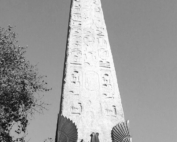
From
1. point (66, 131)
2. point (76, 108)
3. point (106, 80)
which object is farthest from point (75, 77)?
point (66, 131)

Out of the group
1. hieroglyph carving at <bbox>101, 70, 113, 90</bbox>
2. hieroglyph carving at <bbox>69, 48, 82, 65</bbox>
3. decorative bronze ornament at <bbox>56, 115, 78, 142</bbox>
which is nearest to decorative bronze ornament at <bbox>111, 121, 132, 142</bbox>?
decorative bronze ornament at <bbox>56, 115, 78, 142</bbox>

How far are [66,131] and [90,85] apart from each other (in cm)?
122

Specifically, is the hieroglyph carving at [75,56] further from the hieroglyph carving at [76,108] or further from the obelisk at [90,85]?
the hieroglyph carving at [76,108]

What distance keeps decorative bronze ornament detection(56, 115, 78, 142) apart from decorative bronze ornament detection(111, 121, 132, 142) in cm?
70

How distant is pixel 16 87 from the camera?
6391mm

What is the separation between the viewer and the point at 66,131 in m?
4.11

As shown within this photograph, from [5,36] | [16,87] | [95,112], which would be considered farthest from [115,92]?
[5,36]

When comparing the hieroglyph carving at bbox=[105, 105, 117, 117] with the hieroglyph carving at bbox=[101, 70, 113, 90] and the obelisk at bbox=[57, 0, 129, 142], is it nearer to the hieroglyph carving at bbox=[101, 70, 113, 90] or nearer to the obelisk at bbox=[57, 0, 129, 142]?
the obelisk at bbox=[57, 0, 129, 142]

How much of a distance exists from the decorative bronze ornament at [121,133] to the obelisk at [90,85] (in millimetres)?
40

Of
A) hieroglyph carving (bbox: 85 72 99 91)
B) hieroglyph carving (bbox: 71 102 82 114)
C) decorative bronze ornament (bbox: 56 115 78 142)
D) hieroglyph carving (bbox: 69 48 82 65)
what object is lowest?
decorative bronze ornament (bbox: 56 115 78 142)

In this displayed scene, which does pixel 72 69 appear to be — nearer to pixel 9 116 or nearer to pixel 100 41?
pixel 100 41

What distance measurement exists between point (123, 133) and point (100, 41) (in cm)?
270

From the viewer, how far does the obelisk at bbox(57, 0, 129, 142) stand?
4297 mm

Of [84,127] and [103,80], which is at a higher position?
[103,80]
